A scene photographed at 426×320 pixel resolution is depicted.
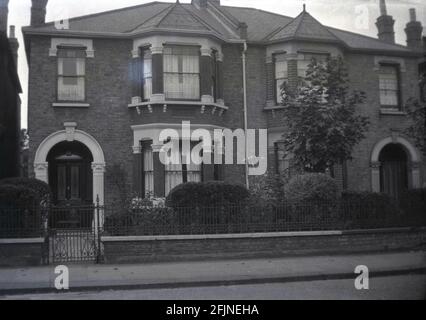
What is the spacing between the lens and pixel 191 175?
18094 mm

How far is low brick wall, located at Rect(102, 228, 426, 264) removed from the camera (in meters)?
12.3

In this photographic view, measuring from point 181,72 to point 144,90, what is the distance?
4.93 feet

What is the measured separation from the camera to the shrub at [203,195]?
1305 cm

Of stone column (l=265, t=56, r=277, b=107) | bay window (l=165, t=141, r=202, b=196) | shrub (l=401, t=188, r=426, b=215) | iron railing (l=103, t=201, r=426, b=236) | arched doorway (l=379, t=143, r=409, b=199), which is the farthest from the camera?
arched doorway (l=379, t=143, r=409, b=199)

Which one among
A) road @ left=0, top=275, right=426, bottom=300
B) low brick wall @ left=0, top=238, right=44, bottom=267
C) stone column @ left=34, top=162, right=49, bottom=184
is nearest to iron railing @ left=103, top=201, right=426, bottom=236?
low brick wall @ left=0, top=238, right=44, bottom=267

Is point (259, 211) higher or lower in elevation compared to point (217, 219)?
higher

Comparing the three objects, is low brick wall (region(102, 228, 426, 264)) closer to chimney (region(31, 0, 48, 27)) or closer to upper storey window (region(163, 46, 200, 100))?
upper storey window (region(163, 46, 200, 100))

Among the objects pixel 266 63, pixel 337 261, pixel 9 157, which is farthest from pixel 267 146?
pixel 9 157

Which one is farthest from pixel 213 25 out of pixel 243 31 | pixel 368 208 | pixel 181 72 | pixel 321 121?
pixel 368 208

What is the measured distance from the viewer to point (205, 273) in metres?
10.9

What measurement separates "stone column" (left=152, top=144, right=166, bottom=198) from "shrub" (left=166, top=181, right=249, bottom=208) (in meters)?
4.29

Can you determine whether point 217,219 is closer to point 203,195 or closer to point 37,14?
point 203,195

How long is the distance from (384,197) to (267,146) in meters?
6.15
